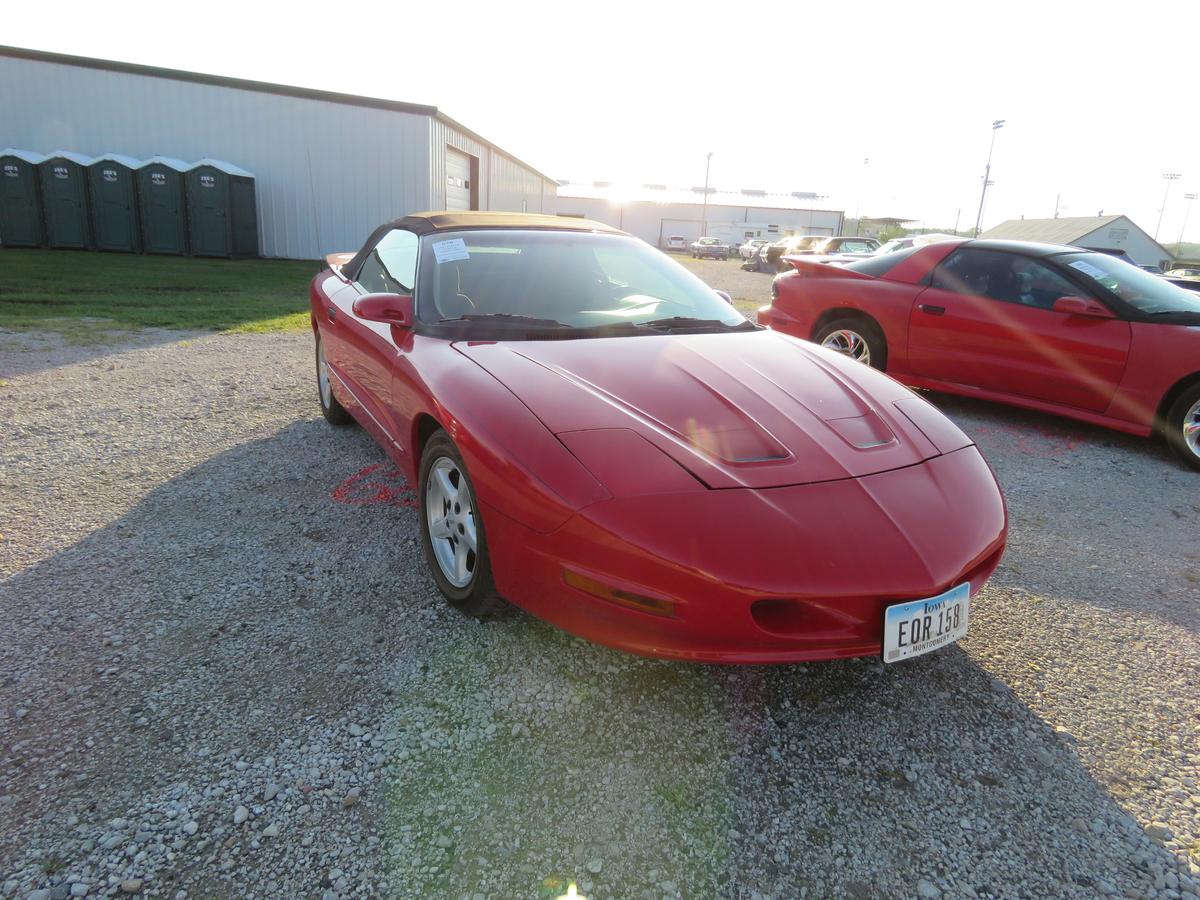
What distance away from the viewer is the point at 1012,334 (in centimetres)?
508

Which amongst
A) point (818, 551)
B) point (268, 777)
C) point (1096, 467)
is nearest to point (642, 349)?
point (818, 551)

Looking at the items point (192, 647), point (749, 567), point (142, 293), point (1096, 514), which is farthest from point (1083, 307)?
point (142, 293)

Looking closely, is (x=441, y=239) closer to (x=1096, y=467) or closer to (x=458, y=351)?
(x=458, y=351)

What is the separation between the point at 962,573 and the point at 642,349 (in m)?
1.31

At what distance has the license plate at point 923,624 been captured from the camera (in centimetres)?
183

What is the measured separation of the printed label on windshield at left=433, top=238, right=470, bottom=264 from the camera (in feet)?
10.6

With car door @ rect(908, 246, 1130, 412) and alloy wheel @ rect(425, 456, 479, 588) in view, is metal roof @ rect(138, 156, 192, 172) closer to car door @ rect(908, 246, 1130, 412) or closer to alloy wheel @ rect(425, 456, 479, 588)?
car door @ rect(908, 246, 1130, 412)

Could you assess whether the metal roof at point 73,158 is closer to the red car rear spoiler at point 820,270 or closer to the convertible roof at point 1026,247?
the red car rear spoiler at point 820,270

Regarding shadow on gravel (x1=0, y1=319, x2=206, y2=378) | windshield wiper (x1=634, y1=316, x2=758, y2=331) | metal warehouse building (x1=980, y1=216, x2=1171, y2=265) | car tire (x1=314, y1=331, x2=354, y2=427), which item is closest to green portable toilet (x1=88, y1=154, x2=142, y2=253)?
shadow on gravel (x1=0, y1=319, x2=206, y2=378)

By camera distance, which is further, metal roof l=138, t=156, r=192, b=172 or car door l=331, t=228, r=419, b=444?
metal roof l=138, t=156, r=192, b=172

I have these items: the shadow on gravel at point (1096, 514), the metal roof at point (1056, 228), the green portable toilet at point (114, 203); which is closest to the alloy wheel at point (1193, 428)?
the shadow on gravel at point (1096, 514)

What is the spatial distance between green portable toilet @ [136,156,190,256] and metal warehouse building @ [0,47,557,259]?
6.56 feet

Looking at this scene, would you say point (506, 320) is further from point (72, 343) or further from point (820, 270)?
point (72, 343)

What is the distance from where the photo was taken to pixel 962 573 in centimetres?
196
